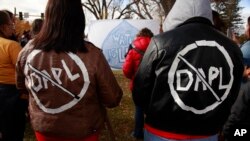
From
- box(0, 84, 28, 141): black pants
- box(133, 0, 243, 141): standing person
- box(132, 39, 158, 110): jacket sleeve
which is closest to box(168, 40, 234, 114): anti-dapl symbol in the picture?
box(133, 0, 243, 141): standing person

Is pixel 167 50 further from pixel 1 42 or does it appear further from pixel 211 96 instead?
pixel 1 42

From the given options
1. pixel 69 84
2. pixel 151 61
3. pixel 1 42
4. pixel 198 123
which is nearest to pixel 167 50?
pixel 151 61

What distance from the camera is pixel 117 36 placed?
12664 mm

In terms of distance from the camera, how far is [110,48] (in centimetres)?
1264

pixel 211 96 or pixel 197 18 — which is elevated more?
pixel 197 18

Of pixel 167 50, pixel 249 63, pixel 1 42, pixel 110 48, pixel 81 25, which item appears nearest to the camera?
pixel 167 50

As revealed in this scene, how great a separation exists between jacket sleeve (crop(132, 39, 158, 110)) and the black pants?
1.80m

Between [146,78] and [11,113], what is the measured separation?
6.71 feet

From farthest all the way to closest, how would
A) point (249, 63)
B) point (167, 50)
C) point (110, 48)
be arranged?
point (110, 48)
point (249, 63)
point (167, 50)

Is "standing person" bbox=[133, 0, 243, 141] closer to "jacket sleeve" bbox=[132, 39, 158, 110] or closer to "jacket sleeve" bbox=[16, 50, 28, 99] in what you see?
"jacket sleeve" bbox=[132, 39, 158, 110]

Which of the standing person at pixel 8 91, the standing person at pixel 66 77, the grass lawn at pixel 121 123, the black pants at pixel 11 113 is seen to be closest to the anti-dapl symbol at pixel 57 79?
the standing person at pixel 66 77

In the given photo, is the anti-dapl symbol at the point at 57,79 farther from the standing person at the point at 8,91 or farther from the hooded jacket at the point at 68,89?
the standing person at the point at 8,91

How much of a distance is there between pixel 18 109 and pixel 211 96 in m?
2.32

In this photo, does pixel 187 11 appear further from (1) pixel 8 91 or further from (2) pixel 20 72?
(1) pixel 8 91
